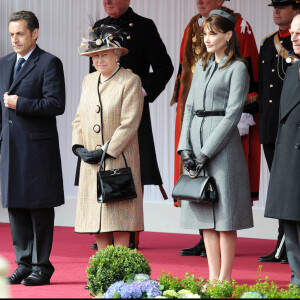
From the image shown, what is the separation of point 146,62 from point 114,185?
1608 millimetres

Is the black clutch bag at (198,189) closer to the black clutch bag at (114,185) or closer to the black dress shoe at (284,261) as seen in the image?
the black clutch bag at (114,185)

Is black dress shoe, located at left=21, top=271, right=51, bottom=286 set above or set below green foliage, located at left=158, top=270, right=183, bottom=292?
below

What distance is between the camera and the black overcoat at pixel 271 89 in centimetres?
558

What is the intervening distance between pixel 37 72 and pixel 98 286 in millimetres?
1347

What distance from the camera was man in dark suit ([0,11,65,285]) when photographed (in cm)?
485

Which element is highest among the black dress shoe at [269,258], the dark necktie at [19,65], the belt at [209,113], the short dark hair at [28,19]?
the short dark hair at [28,19]

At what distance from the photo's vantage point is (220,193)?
4520 millimetres

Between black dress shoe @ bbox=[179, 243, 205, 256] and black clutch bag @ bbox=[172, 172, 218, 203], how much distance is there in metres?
1.65

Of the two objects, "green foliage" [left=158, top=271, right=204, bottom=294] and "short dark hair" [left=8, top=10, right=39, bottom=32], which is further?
"short dark hair" [left=8, top=10, right=39, bottom=32]

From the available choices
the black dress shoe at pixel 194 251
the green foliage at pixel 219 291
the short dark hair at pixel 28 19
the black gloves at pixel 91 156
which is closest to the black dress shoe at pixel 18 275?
the black gloves at pixel 91 156

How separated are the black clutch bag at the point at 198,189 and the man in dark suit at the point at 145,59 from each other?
61.2 inches

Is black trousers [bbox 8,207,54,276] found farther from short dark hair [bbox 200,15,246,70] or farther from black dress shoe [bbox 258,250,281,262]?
black dress shoe [bbox 258,250,281,262]

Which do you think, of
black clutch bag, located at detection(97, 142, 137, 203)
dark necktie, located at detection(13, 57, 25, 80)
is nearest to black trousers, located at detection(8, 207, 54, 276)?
black clutch bag, located at detection(97, 142, 137, 203)

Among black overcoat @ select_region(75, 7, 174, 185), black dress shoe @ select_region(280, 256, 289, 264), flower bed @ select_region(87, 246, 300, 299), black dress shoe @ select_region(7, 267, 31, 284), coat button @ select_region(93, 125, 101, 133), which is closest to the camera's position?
flower bed @ select_region(87, 246, 300, 299)
